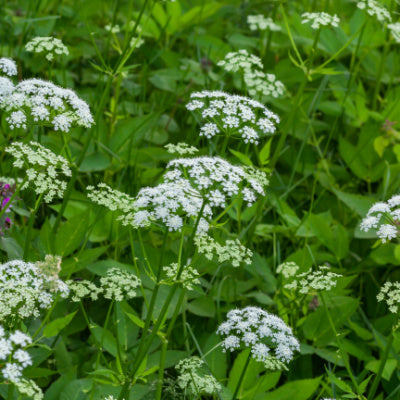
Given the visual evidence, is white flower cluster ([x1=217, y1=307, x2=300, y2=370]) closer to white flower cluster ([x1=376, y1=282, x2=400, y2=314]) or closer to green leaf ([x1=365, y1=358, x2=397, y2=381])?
white flower cluster ([x1=376, y1=282, x2=400, y2=314])

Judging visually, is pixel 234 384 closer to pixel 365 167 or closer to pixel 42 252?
pixel 42 252

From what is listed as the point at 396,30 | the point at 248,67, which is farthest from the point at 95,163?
the point at 396,30

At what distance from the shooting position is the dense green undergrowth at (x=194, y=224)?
7.27 feet

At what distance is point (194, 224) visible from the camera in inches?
94.2

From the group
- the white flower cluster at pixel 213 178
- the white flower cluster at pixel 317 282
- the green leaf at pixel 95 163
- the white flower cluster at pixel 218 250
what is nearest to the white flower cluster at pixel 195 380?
the white flower cluster at pixel 218 250

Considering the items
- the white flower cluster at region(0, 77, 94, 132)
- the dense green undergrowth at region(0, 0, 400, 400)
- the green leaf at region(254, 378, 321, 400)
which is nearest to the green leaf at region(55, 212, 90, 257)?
the dense green undergrowth at region(0, 0, 400, 400)

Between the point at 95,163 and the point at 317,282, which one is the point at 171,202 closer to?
the point at 317,282

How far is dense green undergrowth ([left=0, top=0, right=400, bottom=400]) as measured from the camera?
87.3 inches

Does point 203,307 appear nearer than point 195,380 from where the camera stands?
No

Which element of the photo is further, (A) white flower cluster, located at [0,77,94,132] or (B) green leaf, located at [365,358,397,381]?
(B) green leaf, located at [365,358,397,381]

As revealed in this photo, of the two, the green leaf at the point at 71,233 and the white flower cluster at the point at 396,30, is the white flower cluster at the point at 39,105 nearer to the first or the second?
the green leaf at the point at 71,233

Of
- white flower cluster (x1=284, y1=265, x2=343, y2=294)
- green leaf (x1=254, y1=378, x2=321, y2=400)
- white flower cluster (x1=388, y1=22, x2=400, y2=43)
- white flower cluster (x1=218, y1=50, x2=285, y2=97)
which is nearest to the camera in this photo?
white flower cluster (x1=284, y1=265, x2=343, y2=294)

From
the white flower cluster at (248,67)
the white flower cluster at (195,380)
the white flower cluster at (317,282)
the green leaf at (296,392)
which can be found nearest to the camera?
the white flower cluster at (195,380)

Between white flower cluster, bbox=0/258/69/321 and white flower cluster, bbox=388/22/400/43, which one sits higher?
white flower cluster, bbox=388/22/400/43
